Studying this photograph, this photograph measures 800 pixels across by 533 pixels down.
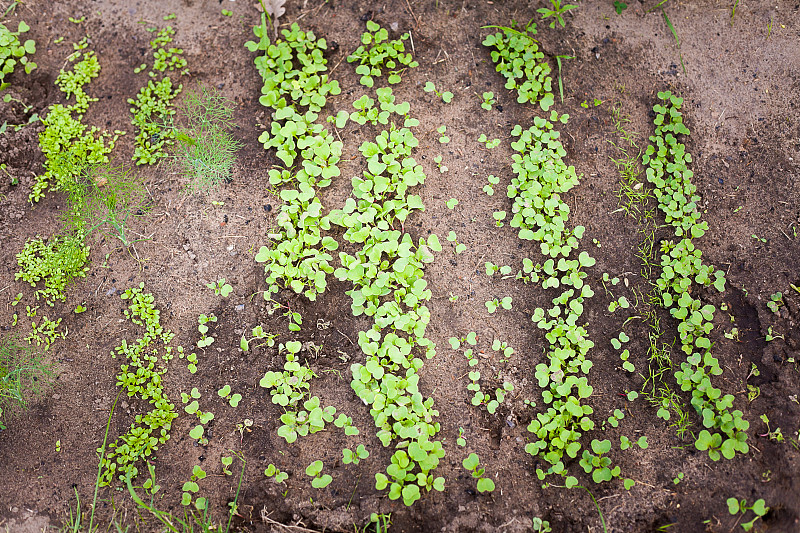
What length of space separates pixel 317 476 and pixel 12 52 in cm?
322

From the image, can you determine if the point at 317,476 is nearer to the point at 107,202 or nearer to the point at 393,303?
the point at 393,303

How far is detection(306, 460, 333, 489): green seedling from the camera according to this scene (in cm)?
248

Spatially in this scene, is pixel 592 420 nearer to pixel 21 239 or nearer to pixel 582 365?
pixel 582 365

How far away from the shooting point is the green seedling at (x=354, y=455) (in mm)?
2512

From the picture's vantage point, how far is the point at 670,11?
3.11 meters

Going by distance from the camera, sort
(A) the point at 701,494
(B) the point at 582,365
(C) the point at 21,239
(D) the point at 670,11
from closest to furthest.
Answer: (A) the point at 701,494
(B) the point at 582,365
(C) the point at 21,239
(D) the point at 670,11

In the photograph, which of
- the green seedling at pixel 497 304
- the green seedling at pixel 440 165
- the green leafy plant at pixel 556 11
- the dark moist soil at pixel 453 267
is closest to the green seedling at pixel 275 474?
the dark moist soil at pixel 453 267

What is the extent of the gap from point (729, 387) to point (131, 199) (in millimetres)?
3551

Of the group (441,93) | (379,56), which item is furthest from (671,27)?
(379,56)

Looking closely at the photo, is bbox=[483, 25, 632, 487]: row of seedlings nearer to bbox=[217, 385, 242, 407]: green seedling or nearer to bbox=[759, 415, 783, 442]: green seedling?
bbox=[759, 415, 783, 442]: green seedling

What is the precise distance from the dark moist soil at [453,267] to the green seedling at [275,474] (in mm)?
43

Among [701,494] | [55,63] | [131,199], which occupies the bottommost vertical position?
[701,494]

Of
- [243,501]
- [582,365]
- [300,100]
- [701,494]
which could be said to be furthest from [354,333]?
[701,494]

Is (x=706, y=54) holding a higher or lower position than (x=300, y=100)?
higher
